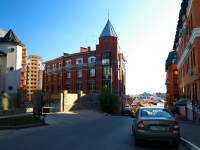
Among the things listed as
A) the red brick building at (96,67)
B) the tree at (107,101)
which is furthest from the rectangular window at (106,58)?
the tree at (107,101)

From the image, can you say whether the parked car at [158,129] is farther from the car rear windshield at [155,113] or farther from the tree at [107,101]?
the tree at [107,101]

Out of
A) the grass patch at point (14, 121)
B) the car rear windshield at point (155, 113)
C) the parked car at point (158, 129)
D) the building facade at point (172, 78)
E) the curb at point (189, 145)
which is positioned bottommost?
the grass patch at point (14, 121)

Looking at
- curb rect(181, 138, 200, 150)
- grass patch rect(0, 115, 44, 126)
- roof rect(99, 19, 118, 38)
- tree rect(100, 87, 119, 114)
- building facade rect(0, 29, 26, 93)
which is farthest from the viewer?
roof rect(99, 19, 118, 38)

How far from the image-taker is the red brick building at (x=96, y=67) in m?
41.1

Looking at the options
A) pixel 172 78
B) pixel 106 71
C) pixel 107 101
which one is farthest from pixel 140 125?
pixel 172 78

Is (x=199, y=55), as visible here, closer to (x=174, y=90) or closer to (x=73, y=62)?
(x=174, y=90)

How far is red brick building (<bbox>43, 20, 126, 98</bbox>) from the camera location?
41062 mm

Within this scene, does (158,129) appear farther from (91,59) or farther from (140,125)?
(91,59)

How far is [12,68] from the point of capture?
25.1 metres

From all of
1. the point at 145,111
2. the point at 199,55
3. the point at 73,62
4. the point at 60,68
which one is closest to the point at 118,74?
the point at 73,62

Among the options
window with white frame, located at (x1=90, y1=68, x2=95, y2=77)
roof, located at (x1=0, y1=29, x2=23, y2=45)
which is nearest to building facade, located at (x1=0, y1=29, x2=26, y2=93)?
roof, located at (x1=0, y1=29, x2=23, y2=45)

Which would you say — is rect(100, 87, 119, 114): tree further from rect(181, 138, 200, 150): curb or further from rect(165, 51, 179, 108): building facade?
rect(181, 138, 200, 150): curb

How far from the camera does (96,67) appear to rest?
42.3m

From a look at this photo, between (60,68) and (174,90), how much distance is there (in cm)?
2916
